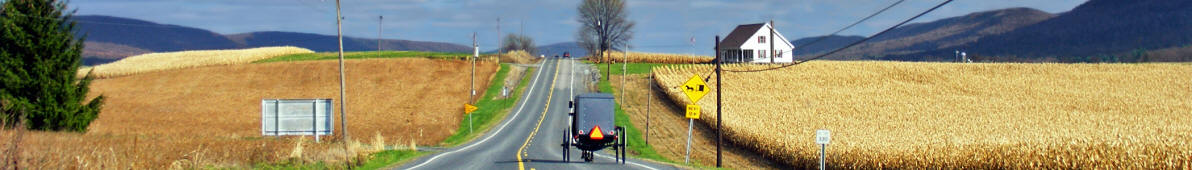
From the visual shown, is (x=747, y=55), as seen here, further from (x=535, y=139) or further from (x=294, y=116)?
(x=294, y=116)

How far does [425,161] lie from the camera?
97.8 ft

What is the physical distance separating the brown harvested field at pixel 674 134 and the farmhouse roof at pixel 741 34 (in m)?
25.7

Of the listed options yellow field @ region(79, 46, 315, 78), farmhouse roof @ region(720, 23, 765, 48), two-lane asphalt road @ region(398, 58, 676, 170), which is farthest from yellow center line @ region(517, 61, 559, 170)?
yellow field @ region(79, 46, 315, 78)

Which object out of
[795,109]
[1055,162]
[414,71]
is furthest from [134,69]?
[1055,162]

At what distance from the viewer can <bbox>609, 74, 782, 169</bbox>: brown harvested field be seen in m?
42.3

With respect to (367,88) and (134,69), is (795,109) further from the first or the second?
(134,69)

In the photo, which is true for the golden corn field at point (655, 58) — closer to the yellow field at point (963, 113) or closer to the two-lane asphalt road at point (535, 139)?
the two-lane asphalt road at point (535, 139)

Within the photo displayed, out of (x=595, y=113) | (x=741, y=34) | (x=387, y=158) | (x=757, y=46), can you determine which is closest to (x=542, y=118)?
(x=387, y=158)

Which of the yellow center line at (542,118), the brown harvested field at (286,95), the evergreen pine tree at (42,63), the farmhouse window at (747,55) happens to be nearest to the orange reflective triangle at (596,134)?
the yellow center line at (542,118)

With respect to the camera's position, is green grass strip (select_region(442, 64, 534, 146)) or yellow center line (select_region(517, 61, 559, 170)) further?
green grass strip (select_region(442, 64, 534, 146))

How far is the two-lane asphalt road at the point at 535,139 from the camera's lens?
92.8 feet

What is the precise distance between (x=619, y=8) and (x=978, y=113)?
259 ft

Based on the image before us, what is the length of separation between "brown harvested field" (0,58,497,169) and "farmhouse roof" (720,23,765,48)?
91.8ft

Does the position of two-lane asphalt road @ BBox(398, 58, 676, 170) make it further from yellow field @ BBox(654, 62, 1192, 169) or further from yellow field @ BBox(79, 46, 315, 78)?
yellow field @ BBox(79, 46, 315, 78)
